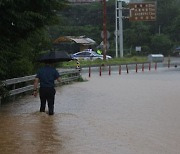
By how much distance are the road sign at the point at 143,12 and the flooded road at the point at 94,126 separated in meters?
40.4

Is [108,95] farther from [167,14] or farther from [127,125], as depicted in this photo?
[167,14]

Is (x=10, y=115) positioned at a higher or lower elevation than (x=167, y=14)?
lower

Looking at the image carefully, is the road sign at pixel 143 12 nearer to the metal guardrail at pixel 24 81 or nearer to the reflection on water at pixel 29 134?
the metal guardrail at pixel 24 81

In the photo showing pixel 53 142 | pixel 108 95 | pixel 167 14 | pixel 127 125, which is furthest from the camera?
pixel 167 14

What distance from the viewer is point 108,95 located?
1969 cm

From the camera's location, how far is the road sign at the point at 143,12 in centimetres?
5825

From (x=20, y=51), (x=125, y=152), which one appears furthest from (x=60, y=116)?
(x=125, y=152)

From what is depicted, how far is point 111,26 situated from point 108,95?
3006 inches

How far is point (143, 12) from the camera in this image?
5838cm

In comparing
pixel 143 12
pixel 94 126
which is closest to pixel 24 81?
pixel 94 126

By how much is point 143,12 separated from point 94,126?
157 ft

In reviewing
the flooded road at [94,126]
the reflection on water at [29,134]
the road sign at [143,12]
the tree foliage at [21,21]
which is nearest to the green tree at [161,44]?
the road sign at [143,12]

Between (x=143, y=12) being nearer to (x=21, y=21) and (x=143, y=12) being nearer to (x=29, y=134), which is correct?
(x=21, y=21)

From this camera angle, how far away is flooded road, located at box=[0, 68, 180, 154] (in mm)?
9258
